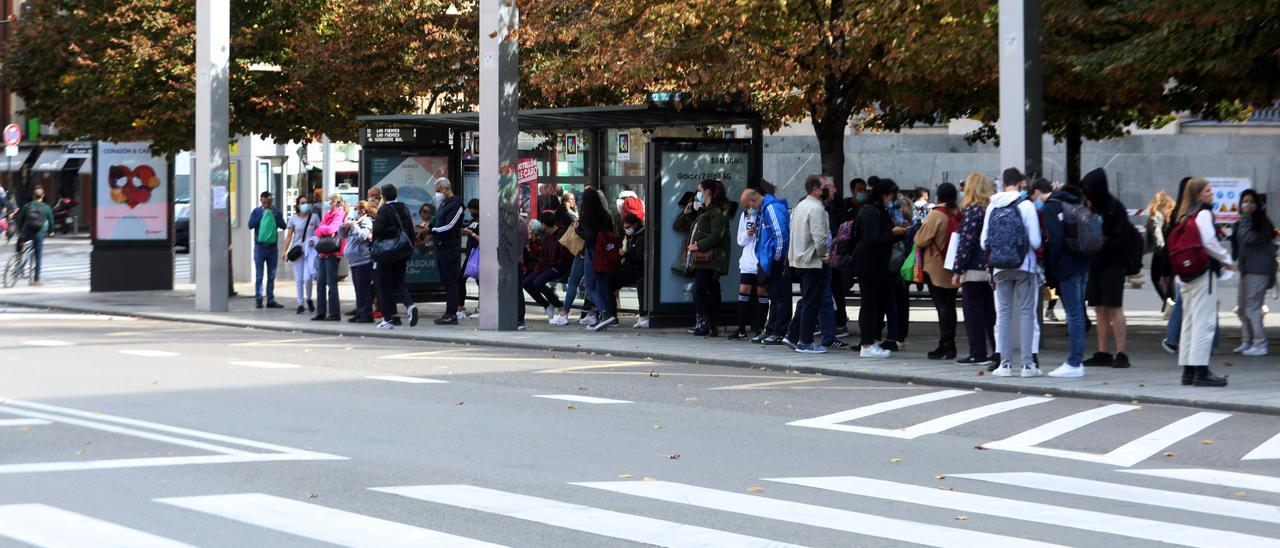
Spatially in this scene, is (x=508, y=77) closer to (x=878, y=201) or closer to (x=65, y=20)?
(x=878, y=201)

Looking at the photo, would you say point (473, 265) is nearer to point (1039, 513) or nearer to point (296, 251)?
point (296, 251)

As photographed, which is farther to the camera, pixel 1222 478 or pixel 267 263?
pixel 267 263

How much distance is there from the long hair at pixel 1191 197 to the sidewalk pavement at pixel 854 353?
139 centimetres

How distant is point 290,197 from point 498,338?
33462 millimetres

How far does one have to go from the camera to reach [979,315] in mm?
15195

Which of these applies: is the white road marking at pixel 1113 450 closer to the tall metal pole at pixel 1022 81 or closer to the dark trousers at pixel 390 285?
the tall metal pole at pixel 1022 81

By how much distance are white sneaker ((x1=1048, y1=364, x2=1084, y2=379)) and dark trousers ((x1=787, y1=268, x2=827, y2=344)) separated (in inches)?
118

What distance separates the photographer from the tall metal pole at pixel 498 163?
1927 cm

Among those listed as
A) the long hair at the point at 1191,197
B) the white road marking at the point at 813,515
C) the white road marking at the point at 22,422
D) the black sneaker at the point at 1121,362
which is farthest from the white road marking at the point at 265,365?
the long hair at the point at 1191,197

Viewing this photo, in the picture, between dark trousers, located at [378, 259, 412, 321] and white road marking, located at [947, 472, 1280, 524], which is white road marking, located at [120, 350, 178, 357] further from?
white road marking, located at [947, 472, 1280, 524]

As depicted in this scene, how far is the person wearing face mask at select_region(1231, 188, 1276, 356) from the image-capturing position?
16516 mm

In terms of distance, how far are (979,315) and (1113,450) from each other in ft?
16.3

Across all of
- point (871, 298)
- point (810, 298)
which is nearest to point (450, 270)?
point (810, 298)

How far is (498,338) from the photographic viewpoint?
61.3 feet
